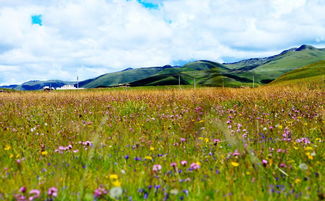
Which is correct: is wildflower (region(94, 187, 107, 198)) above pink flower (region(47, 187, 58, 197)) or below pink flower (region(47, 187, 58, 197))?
below

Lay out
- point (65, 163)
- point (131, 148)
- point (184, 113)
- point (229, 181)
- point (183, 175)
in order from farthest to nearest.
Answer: point (184, 113)
point (131, 148)
point (65, 163)
point (183, 175)
point (229, 181)

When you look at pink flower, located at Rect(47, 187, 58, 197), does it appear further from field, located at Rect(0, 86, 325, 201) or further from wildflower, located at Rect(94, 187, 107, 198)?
wildflower, located at Rect(94, 187, 107, 198)

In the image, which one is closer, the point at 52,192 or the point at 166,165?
the point at 52,192

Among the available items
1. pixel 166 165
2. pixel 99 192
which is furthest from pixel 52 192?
pixel 166 165

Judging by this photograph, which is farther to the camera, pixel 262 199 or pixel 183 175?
pixel 183 175

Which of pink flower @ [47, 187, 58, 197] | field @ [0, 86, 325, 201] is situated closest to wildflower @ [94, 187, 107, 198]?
field @ [0, 86, 325, 201]

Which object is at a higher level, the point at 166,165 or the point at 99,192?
the point at 99,192

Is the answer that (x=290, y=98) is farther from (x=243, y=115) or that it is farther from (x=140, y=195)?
(x=140, y=195)

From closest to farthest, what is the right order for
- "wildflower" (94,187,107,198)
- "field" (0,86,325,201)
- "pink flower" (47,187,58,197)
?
"pink flower" (47,187,58,197), "wildflower" (94,187,107,198), "field" (0,86,325,201)

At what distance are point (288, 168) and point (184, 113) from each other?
530cm

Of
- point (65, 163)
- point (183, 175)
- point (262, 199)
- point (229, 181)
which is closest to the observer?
point (262, 199)

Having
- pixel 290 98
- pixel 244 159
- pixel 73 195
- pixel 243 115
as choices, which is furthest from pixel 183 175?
pixel 290 98

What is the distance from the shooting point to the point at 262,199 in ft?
9.77

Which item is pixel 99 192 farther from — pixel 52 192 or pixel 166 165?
pixel 166 165
